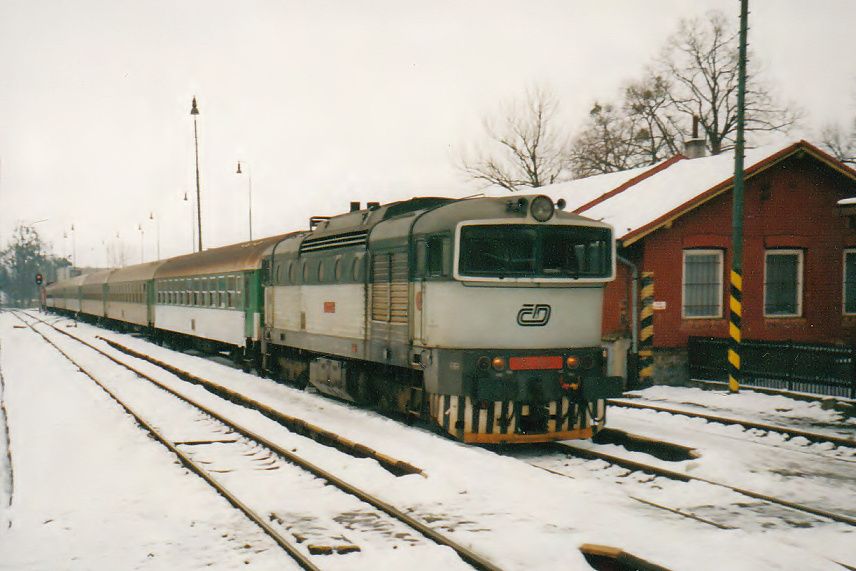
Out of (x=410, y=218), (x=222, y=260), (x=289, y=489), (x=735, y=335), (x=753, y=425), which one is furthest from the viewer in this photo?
(x=222, y=260)

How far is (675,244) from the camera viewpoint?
18141 mm

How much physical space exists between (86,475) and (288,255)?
8.02 m

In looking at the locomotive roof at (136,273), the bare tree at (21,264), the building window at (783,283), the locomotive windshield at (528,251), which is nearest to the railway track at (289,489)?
the locomotive windshield at (528,251)

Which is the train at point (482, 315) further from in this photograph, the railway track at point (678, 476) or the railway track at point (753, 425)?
the railway track at point (753, 425)

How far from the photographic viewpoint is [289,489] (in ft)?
27.8

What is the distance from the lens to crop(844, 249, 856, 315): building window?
62.8ft

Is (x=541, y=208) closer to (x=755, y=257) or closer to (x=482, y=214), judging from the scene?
(x=482, y=214)

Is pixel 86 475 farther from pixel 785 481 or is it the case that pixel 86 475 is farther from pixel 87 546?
pixel 785 481

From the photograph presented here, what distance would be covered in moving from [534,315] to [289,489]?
354 centimetres

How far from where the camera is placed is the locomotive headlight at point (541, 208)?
32.8 feet

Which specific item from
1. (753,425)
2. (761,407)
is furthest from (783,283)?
(753,425)

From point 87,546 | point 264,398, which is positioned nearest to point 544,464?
point 87,546

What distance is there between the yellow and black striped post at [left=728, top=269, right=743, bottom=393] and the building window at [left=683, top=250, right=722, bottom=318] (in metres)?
2.85

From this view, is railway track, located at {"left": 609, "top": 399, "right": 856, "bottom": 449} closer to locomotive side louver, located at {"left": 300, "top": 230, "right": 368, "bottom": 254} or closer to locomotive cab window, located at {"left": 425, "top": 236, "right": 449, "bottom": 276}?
locomotive cab window, located at {"left": 425, "top": 236, "right": 449, "bottom": 276}
